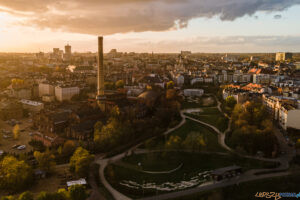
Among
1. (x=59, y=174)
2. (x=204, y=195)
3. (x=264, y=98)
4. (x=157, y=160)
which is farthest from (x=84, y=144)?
(x=264, y=98)

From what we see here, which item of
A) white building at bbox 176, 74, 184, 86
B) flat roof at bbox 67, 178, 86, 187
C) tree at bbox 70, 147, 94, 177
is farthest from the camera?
white building at bbox 176, 74, 184, 86

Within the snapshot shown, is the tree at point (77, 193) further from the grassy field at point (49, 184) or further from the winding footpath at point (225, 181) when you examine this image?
the grassy field at point (49, 184)

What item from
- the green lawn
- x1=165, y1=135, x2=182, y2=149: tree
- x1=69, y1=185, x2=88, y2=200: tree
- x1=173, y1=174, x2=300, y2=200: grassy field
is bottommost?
x1=173, y1=174, x2=300, y2=200: grassy field

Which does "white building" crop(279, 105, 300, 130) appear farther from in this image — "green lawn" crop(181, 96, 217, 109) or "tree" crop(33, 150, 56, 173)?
"tree" crop(33, 150, 56, 173)

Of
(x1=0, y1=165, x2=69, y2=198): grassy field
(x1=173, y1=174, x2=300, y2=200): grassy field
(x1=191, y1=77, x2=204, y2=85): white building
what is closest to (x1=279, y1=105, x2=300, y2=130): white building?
(x1=173, y1=174, x2=300, y2=200): grassy field

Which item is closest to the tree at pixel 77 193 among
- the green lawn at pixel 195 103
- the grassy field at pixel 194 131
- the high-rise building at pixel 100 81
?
the grassy field at pixel 194 131

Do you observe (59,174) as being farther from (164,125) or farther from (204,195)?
(164,125)

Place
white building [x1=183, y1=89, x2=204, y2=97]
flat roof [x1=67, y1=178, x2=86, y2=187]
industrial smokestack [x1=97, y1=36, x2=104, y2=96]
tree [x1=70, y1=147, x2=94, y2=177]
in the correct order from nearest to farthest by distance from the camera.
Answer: flat roof [x1=67, y1=178, x2=86, y2=187] < tree [x1=70, y1=147, x2=94, y2=177] < industrial smokestack [x1=97, y1=36, x2=104, y2=96] < white building [x1=183, y1=89, x2=204, y2=97]
